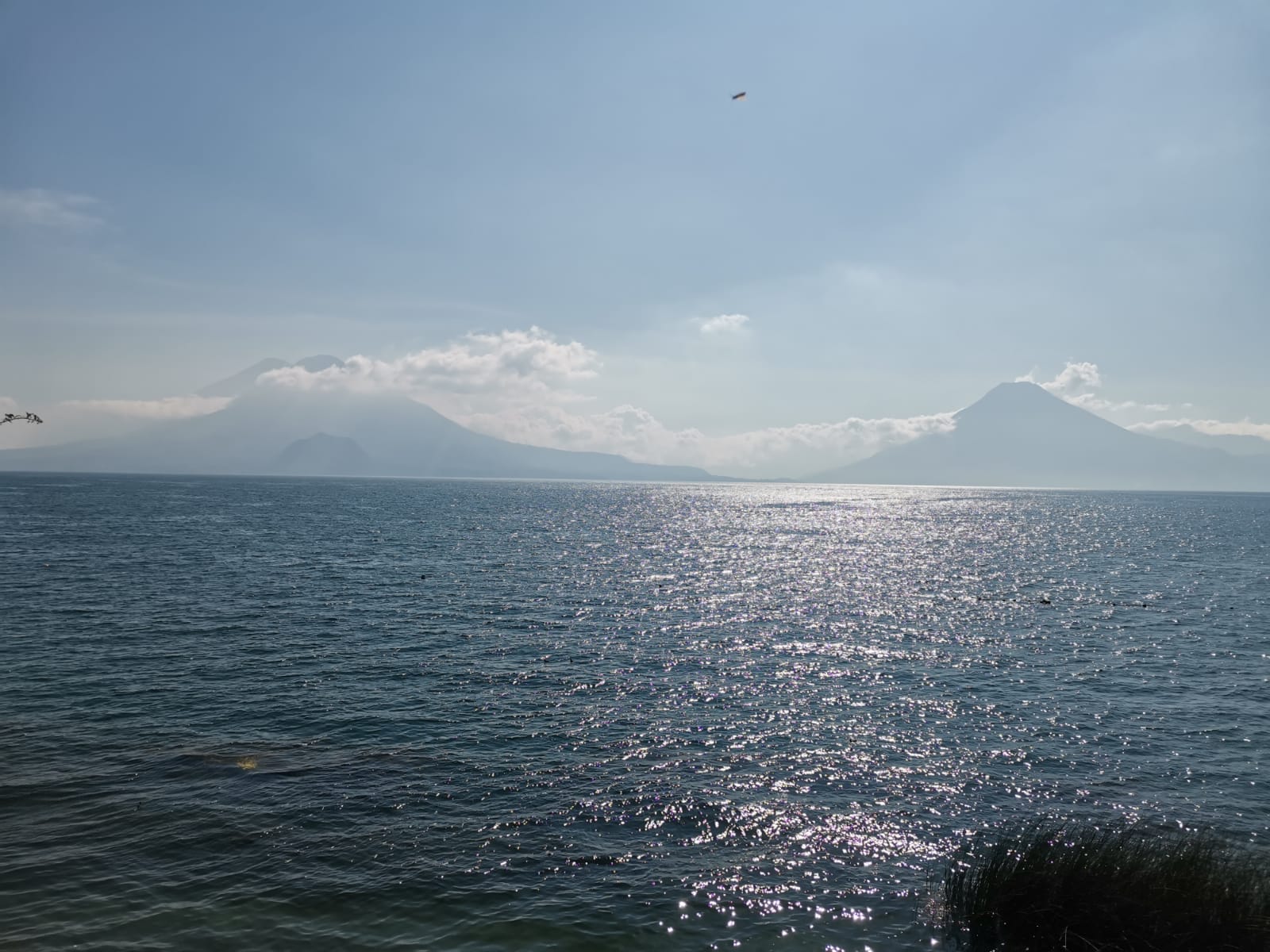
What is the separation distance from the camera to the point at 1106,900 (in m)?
20.1

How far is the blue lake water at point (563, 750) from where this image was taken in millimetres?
21469

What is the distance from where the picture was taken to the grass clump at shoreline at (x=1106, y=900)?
62.7 ft

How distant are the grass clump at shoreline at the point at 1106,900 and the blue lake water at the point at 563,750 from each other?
2.08 m

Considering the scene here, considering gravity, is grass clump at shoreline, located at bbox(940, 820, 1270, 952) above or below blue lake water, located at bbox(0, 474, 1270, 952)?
above

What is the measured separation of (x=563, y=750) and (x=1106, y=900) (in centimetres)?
2118

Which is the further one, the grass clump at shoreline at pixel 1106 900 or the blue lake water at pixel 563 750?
the blue lake water at pixel 563 750

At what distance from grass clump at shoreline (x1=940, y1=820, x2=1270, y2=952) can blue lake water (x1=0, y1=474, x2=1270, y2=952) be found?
208 centimetres

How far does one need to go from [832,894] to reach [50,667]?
47.0 meters

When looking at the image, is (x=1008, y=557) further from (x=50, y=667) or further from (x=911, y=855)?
(x=50, y=667)

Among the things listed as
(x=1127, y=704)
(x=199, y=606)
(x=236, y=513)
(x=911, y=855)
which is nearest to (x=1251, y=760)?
(x=1127, y=704)

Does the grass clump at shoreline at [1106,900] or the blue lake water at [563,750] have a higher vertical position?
the grass clump at shoreline at [1106,900]

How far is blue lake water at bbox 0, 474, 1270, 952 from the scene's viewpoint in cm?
2147

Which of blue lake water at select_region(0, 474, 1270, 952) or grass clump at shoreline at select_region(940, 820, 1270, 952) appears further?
blue lake water at select_region(0, 474, 1270, 952)

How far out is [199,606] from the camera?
6144cm
